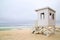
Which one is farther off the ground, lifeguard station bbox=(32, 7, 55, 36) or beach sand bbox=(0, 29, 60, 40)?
lifeguard station bbox=(32, 7, 55, 36)

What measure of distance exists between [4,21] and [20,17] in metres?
0.18

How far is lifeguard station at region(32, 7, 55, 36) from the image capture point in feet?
3.62

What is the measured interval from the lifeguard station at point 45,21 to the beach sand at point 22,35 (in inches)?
2.3

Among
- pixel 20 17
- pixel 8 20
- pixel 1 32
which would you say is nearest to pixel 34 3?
pixel 20 17

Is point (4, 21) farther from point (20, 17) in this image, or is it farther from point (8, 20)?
point (20, 17)

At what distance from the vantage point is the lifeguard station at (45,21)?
1.10 metres

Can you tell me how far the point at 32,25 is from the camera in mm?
1106

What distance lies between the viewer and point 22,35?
105cm

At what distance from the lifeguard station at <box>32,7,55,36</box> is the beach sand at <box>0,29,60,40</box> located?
6 centimetres

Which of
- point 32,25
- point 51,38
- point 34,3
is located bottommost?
point 51,38

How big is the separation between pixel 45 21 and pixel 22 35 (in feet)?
1.00

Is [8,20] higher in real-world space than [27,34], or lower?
higher

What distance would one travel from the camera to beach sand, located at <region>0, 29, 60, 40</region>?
1.01 metres

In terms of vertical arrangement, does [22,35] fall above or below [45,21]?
below
